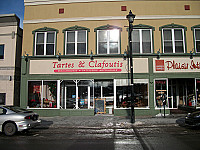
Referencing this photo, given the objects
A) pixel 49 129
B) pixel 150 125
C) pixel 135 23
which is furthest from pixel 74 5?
pixel 150 125

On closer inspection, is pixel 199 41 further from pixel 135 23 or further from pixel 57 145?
pixel 57 145

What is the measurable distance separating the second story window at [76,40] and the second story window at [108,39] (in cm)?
111

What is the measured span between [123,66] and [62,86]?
17.6 ft

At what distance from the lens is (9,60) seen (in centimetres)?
1528

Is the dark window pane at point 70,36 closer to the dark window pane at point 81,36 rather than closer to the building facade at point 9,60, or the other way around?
the dark window pane at point 81,36

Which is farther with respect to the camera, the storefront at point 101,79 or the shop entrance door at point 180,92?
the shop entrance door at point 180,92

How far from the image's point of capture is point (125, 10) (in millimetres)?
15156

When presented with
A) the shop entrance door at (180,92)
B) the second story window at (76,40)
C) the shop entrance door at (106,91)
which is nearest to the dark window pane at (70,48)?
the second story window at (76,40)

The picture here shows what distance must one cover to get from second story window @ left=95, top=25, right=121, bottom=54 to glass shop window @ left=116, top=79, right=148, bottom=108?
8.93ft

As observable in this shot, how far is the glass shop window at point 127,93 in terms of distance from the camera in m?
14.3

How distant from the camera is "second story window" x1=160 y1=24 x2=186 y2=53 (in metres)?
14.7

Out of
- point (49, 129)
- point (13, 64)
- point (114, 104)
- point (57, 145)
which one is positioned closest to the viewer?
point (57, 145)

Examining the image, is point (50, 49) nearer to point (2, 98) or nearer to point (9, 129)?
point (2, 98)

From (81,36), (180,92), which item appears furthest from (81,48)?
(180,92)
